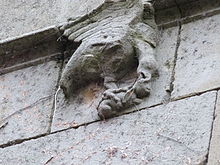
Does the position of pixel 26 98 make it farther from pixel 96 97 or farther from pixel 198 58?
pixel 198 58

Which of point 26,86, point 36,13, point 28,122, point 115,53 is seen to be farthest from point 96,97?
point 36,13

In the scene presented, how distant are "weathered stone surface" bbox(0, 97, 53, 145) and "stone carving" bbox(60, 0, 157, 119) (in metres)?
0.13

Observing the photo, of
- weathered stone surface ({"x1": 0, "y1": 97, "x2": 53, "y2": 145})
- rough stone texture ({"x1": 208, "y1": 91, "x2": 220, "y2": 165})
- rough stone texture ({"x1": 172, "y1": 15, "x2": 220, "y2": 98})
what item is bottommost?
weathered stone surface ({"x1": 0, "y1": 97, "x2": 53, "y2": 145})

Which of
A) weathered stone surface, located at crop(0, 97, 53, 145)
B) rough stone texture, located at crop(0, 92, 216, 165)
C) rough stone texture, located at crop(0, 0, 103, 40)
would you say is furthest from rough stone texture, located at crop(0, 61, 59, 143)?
rough stone texture, located at crop(0, 0, 103, 40)

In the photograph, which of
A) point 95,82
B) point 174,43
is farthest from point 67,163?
point 174,43

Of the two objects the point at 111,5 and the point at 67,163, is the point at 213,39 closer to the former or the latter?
the point at 111,5

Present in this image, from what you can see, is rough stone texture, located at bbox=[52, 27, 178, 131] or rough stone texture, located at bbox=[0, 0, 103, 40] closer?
rough stone texture, located at bbox=[52, 27, 178, 131]

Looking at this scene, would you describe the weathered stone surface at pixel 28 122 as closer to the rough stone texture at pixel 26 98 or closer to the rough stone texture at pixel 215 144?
the rough stone texture at pixel 26 98

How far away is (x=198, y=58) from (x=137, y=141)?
1.51 ft

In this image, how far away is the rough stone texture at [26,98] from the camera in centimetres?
384

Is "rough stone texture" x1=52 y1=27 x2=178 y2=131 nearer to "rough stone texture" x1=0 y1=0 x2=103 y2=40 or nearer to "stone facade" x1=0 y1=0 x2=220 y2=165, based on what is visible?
"stone facade" x1=0 y1=0 x2=220 y2=165

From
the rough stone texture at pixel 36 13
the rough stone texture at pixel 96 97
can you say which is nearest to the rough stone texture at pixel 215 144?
the rough stone texture at pixel 96 97

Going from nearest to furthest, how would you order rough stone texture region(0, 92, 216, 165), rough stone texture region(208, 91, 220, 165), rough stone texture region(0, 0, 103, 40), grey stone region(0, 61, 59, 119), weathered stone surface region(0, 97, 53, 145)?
rough stone texture region(208, 91, 220, 165) < rough stone texture region(0, 92, 216, 165) < weathered stone surface region(0, 97, 53, 145) < grey stone region(0, 61, 59, 119) < rough stone texture region(0, 0, 103, 40)

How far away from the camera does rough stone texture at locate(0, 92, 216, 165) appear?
333 centimetres
